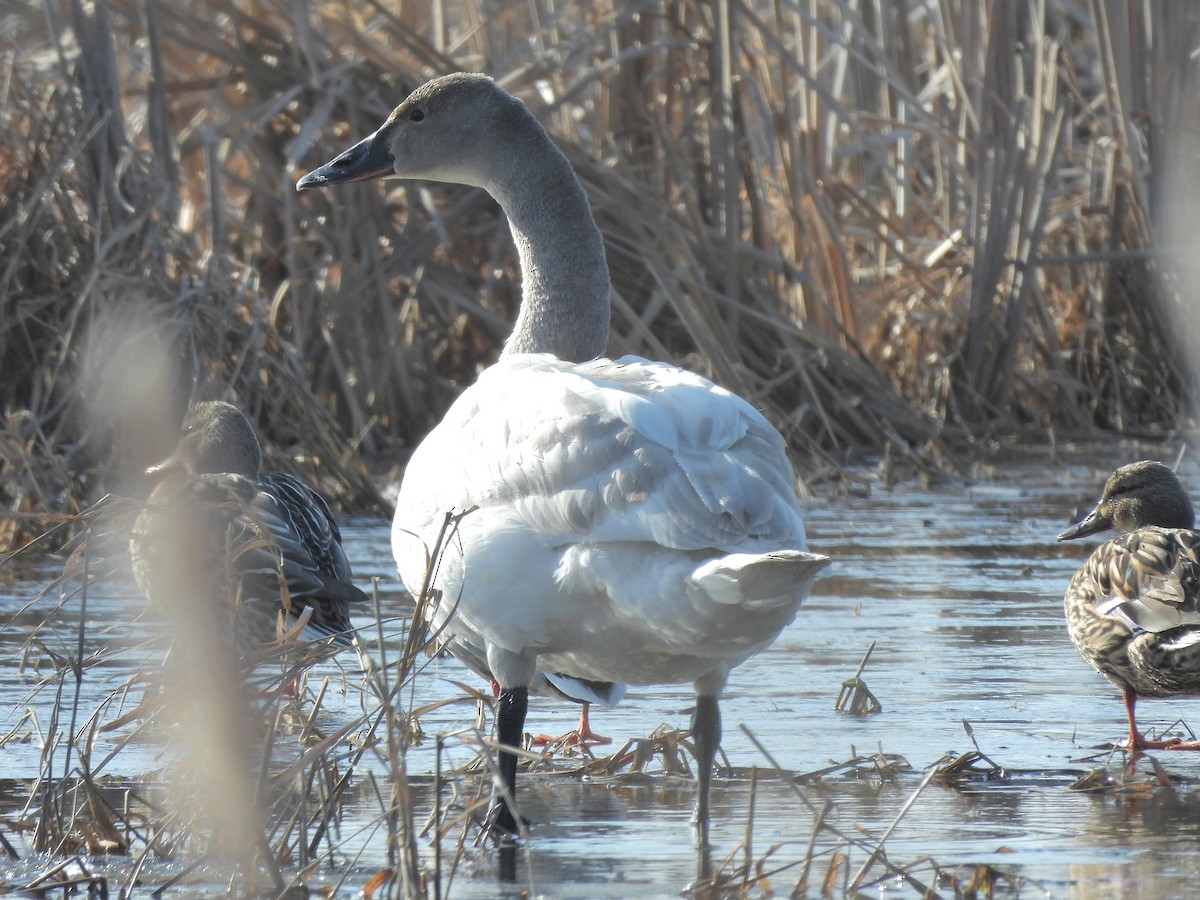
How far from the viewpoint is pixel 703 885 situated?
3119 mm

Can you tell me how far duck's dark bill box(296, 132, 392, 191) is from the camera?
5.40 metres

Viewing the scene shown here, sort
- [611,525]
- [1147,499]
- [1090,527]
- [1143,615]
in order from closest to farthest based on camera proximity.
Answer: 1. [611,525]
2. [1143,615]
3. [1147,499]
4. [1090,527]

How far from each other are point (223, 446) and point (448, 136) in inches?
50.8

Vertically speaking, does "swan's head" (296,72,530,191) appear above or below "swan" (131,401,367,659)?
above

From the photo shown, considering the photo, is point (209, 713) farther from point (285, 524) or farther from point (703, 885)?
point (285, 524)

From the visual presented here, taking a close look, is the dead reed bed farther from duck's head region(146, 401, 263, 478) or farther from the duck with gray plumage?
the duck with gray plumage

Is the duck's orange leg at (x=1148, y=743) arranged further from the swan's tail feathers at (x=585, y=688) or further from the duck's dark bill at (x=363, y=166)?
the duck's dark bill at (x=363, y=166)

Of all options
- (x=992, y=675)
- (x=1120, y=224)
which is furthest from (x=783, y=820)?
(x=1120, y=224)

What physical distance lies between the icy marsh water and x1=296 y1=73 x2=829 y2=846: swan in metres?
0.19

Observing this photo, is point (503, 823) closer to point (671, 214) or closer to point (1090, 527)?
point (1090, 527)

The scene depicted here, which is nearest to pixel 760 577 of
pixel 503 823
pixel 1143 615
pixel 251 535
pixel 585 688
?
pixel 503 823

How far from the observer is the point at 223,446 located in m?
5.92

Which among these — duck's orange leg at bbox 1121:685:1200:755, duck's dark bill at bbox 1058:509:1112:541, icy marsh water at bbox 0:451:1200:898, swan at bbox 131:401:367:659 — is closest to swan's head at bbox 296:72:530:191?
swan at bbox 131:401:367:659

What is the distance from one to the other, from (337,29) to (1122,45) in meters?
3.88
